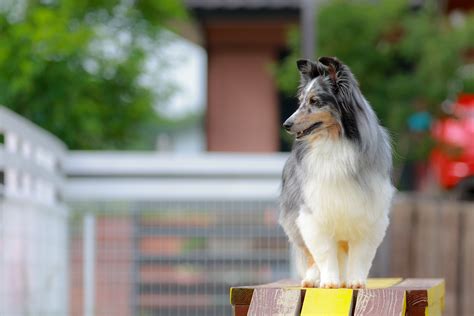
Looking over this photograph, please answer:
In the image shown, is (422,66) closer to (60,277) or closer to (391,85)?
(391,85)

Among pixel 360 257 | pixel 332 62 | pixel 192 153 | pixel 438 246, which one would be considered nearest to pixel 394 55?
pixel 192 153

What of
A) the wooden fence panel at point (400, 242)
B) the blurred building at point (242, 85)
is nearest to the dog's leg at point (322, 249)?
the wooden fence panel at point (400, 242)

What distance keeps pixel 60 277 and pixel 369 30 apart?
6.18 m

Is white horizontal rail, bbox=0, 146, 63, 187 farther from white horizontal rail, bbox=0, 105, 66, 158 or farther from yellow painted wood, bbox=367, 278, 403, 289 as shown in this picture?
yellow painted wood, bbox=367, 278, 403, 289

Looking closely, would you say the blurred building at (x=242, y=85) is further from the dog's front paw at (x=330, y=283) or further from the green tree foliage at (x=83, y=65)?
the dog's front paw at (x=330, y=283)

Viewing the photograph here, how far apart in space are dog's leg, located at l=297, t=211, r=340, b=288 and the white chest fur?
41 millimetres

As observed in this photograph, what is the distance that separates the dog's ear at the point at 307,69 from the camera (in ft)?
16.3

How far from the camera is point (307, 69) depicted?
16.4 feet

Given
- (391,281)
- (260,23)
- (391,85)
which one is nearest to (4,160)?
(391,281)

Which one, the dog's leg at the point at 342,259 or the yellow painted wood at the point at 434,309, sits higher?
the dog's leg at the point at 342,259

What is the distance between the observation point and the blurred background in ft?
30.0

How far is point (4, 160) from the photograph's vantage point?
298 inches

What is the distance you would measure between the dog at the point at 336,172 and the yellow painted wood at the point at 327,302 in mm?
146

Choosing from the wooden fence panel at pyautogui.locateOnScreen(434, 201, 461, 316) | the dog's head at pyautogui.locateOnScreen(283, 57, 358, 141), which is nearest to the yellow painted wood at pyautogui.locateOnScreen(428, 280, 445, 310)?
the dog's head at pyautogui.locateOnScreen(283, 57, 358, 141)
